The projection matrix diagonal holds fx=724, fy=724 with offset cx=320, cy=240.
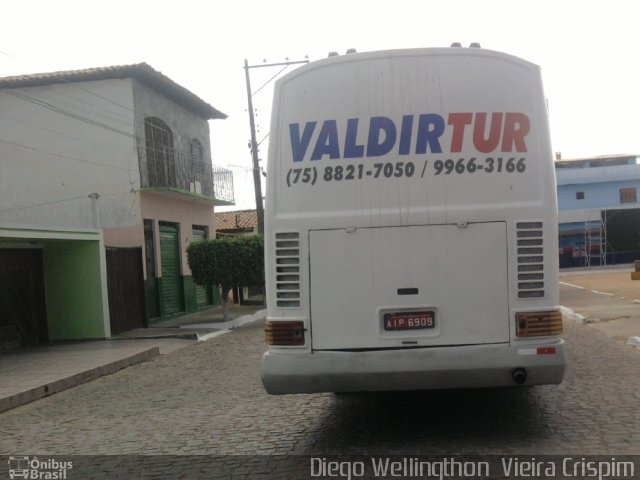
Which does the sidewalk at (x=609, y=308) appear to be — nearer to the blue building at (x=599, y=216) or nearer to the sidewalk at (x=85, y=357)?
the sidewalk at (x=85, y=357)

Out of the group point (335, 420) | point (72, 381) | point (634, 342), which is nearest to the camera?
point (335, 420)

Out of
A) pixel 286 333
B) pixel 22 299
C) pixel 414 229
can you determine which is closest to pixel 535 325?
pixel 414 229

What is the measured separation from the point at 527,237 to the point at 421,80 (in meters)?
1.49

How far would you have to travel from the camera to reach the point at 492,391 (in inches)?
318

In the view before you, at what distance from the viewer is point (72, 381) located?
10.7 metres

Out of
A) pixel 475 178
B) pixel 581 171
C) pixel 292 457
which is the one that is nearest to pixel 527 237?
pixel 475 178

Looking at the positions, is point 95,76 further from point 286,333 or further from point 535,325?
point 535,325

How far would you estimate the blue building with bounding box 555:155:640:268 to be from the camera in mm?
44469

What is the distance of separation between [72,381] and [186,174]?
45.2 ft

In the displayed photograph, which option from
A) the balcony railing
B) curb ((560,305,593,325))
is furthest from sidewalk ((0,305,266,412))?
curb ((560,305,593,325))

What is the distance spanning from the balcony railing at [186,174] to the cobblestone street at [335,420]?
40.5ft

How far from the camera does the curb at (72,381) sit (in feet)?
30.1

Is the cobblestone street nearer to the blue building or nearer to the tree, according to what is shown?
the tree

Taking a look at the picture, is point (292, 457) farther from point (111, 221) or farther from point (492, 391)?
point (111, 221)
